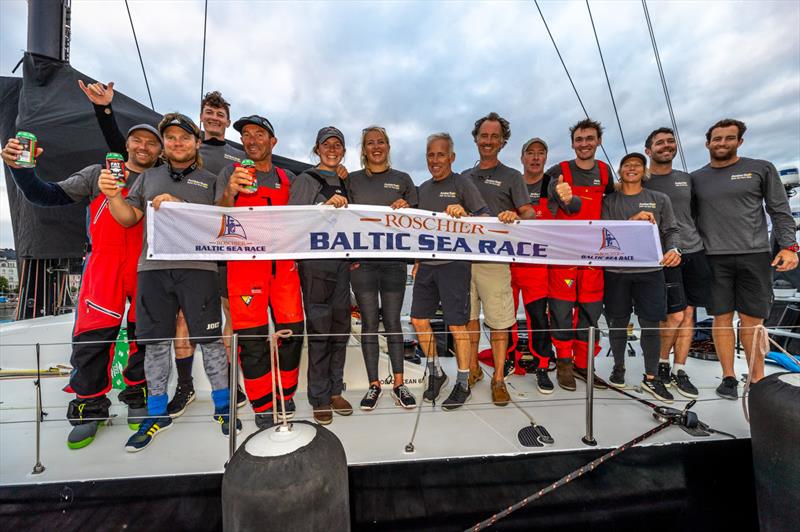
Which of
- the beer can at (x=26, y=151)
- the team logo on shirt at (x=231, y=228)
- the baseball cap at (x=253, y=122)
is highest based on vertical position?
the baseball cap at (x=253, y=122)

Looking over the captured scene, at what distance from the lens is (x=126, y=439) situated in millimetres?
2193

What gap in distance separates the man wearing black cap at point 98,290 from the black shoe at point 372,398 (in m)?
1.45

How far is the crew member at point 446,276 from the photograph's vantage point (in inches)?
110

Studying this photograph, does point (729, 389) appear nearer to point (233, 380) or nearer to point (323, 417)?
point (323, 417)

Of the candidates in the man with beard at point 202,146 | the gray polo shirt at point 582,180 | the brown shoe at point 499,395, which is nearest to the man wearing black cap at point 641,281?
the gray polo shirt at point 582,180

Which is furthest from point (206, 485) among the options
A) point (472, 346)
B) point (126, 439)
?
point (472, 346)

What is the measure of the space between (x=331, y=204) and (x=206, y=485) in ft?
5.89

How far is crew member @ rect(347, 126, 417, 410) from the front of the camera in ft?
8.95

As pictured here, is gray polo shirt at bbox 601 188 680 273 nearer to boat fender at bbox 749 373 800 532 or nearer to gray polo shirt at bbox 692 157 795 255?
gray polo shirt at bbox 692 157 795 255

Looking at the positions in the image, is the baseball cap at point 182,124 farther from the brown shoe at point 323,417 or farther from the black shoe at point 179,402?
the brown shoe at point 323,417

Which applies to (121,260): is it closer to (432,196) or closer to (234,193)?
(234,193)

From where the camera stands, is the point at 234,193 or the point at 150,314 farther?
the point at 234,193

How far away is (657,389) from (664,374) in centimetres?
31

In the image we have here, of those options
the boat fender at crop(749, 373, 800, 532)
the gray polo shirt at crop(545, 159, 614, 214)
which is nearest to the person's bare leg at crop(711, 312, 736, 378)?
the gray polo shirt at crop(545, 159, 614, 214)
